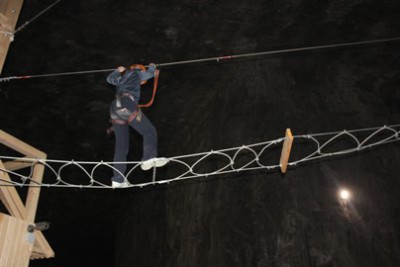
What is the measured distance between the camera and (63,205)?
46.9 feet

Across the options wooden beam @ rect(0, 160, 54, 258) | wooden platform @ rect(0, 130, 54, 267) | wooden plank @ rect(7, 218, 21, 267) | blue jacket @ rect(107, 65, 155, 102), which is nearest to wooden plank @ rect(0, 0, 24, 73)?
blue jacket @ rect(107, 65, 155, 102)

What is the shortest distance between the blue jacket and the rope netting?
3.15 ft

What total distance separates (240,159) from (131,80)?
3.03 metres

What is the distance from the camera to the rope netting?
392cm

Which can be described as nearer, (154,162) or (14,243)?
(154,162)

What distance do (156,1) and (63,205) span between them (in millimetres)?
10028

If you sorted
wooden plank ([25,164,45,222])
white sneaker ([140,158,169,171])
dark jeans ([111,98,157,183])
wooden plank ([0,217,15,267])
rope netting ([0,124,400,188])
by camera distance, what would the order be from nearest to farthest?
rope netting ([0,124,400,188]) → white sneaker ([140,158,169,171]) → dark jeans ([111,98,157,183]) → wooden plank ([0,217,15,267]) → wooden plank ([25,164,45,222])

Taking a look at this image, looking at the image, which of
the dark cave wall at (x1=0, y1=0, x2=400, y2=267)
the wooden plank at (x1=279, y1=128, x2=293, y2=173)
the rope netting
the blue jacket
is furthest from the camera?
the dark cave wall at (x1=0, y1=0, x2=400, y2=267)

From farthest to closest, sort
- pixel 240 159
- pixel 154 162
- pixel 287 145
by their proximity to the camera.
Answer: pixel 240 159 < pixel 154 162 < pixel 287 145

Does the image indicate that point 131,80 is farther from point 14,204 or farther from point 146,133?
point 14,204

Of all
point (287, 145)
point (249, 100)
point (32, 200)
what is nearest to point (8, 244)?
point (32, 200)

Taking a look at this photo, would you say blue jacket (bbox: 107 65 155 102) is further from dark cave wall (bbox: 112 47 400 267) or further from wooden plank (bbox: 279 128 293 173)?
dark cave wall (bbox: 112 47 400 267)

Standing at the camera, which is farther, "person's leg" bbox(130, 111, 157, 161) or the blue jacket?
the blue jacket

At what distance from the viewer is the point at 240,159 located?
718 cm
